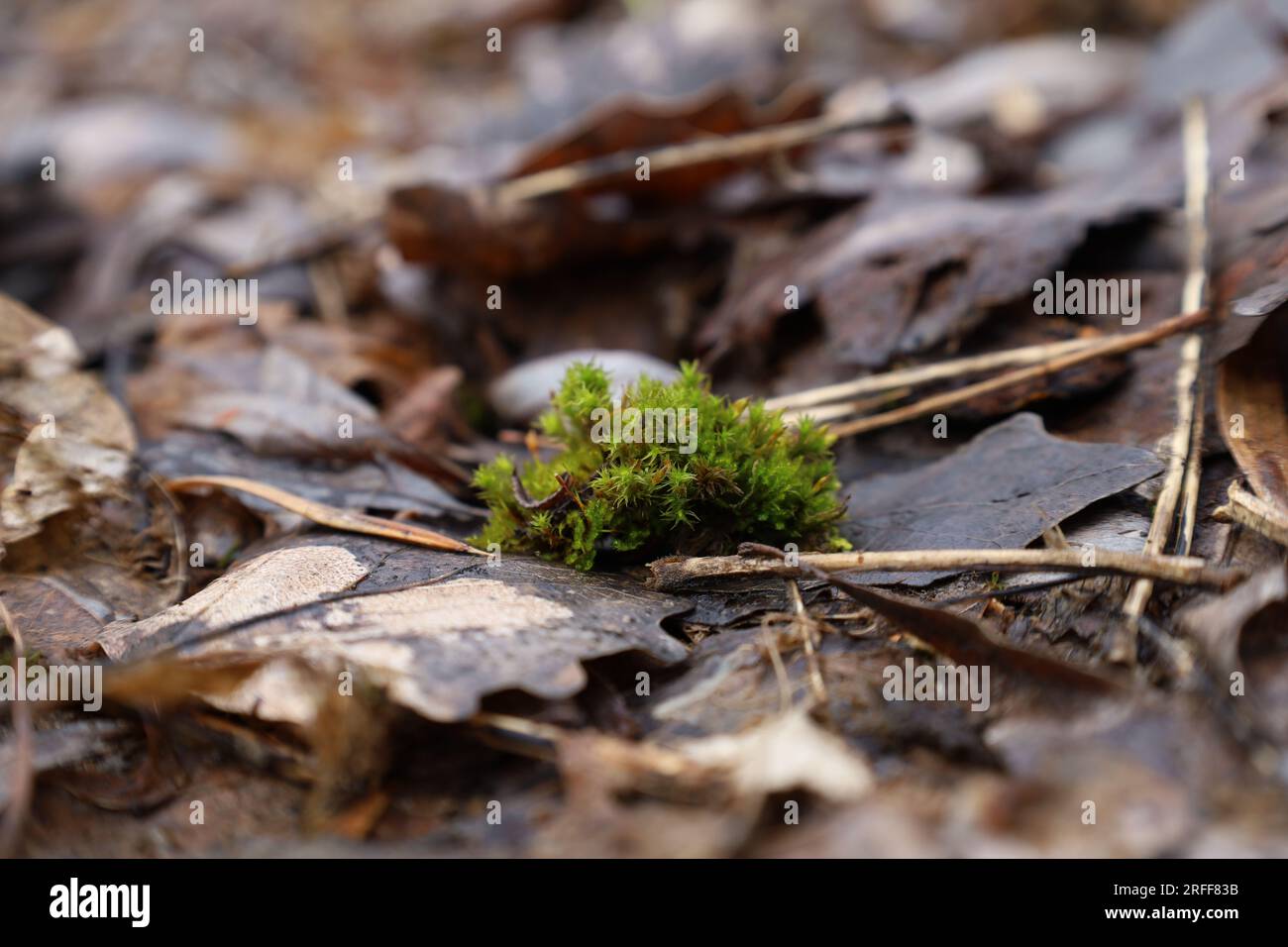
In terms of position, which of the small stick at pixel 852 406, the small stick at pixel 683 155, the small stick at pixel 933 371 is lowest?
the small stick at pixel 852 406

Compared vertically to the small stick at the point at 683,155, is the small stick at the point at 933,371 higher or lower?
lower

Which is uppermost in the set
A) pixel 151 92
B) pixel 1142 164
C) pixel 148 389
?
pixel 151 92

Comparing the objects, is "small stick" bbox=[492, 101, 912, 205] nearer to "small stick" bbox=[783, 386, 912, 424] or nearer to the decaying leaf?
"small stick" bbox=[783, 386, 912, 424]

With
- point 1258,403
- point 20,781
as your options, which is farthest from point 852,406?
point 20,781

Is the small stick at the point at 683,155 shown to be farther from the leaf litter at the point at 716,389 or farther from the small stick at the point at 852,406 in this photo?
the small stick at the point at 852,406

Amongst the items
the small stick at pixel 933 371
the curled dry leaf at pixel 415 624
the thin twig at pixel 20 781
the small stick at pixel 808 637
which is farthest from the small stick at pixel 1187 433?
the thin twig at pixel 20 781

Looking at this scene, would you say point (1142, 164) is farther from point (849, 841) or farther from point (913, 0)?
point (913, 0)

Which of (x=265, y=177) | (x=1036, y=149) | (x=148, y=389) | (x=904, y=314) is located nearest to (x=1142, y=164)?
(x=1036, y=149)

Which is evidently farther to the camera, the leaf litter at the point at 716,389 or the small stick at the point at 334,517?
the small stick at the point at 334,517
